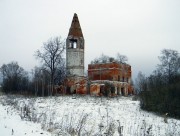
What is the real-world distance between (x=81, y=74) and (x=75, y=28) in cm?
836

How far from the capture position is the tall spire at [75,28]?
53906 mm

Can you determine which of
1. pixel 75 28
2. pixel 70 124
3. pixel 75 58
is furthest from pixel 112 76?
pixel 70 124

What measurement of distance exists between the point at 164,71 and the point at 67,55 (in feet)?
68.9

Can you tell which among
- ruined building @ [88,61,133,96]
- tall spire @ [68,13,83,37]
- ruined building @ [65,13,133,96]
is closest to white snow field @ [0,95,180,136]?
ruined building @ [65,13,133,96]

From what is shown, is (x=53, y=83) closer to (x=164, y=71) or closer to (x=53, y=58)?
(x=53, y=58)

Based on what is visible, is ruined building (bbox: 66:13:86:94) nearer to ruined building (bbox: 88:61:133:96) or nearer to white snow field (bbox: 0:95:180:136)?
ruined building (bbox: 88:61:133:96)

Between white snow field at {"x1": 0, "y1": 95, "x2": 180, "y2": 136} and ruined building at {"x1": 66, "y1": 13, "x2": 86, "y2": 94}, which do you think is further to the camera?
ruined building at {"x1": 66, "y1": 13, "x2": 86, "y2": 94}

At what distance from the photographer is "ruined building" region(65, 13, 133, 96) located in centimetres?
5197

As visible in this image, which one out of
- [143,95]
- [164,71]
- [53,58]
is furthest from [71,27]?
[143,95]

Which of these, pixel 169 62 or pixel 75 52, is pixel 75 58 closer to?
pixel 75 52

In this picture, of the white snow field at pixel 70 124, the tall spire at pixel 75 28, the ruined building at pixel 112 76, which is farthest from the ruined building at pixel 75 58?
the white snow field at pixel 70 124

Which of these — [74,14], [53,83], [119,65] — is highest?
[74,14]

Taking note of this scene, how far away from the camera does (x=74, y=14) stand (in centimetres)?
5562

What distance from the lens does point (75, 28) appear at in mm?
54500
